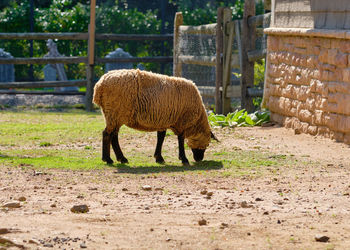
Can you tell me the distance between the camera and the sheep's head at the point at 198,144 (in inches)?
366

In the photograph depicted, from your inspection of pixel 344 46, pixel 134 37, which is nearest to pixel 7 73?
pixel 134 37

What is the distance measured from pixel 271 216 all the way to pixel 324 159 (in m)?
3.50

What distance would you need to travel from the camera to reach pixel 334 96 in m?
10.2

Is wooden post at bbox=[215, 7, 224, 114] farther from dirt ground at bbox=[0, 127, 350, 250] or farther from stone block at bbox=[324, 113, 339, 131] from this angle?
dirt ground at bbox=[0, 127, 350, 250]

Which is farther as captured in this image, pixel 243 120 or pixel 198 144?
pixel 243 120

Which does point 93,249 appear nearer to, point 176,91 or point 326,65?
point 176,91

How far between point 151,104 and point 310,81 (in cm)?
331

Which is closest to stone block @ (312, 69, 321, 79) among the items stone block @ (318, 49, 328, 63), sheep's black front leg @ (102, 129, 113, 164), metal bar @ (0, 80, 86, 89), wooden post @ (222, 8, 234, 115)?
stone block @ (318, 49, 328, 63)

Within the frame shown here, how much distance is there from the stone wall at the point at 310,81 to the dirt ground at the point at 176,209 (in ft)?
5.01

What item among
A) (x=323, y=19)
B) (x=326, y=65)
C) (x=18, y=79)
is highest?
(x=323, y=19)

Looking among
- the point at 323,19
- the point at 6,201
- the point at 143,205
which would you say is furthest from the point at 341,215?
the point at 323,19

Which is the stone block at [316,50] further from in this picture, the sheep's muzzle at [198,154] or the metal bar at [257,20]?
the sheep's muzzle at [198,154]

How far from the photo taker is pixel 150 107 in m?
8.84

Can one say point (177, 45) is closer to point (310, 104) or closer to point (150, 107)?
point (310, 104)
